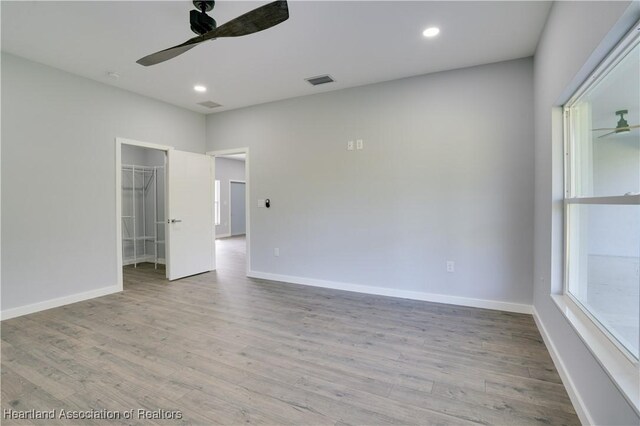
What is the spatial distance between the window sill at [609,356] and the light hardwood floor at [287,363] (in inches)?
18.6

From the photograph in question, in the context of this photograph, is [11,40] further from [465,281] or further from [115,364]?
[465,281]

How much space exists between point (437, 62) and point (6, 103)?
4.60 metres

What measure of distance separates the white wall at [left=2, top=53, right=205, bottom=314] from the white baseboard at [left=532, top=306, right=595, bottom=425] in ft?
16.0

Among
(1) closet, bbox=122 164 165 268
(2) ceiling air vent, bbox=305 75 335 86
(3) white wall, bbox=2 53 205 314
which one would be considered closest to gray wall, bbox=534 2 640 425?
(2) ceiling air vent, bbox=305 75 335 86

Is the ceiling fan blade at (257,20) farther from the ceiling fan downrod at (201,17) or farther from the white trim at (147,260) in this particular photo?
the white trim at (147,260)

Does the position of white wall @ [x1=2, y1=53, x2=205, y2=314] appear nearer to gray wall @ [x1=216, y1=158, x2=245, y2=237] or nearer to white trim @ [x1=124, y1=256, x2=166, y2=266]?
white trim @ [x1=124, y1=256, x2=166, y2=266]

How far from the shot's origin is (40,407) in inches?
70.1

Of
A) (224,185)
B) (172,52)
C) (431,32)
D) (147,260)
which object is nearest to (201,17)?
(172,52)

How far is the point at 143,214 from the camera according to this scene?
6266 mm

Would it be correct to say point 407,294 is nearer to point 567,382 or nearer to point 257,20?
point 567,382

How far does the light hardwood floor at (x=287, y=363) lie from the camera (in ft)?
5.77

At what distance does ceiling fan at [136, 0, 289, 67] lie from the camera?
168 cm

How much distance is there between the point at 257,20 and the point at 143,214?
5.71 m

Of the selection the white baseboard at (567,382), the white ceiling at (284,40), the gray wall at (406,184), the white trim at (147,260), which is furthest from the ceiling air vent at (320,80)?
the white trim at (147,260)
